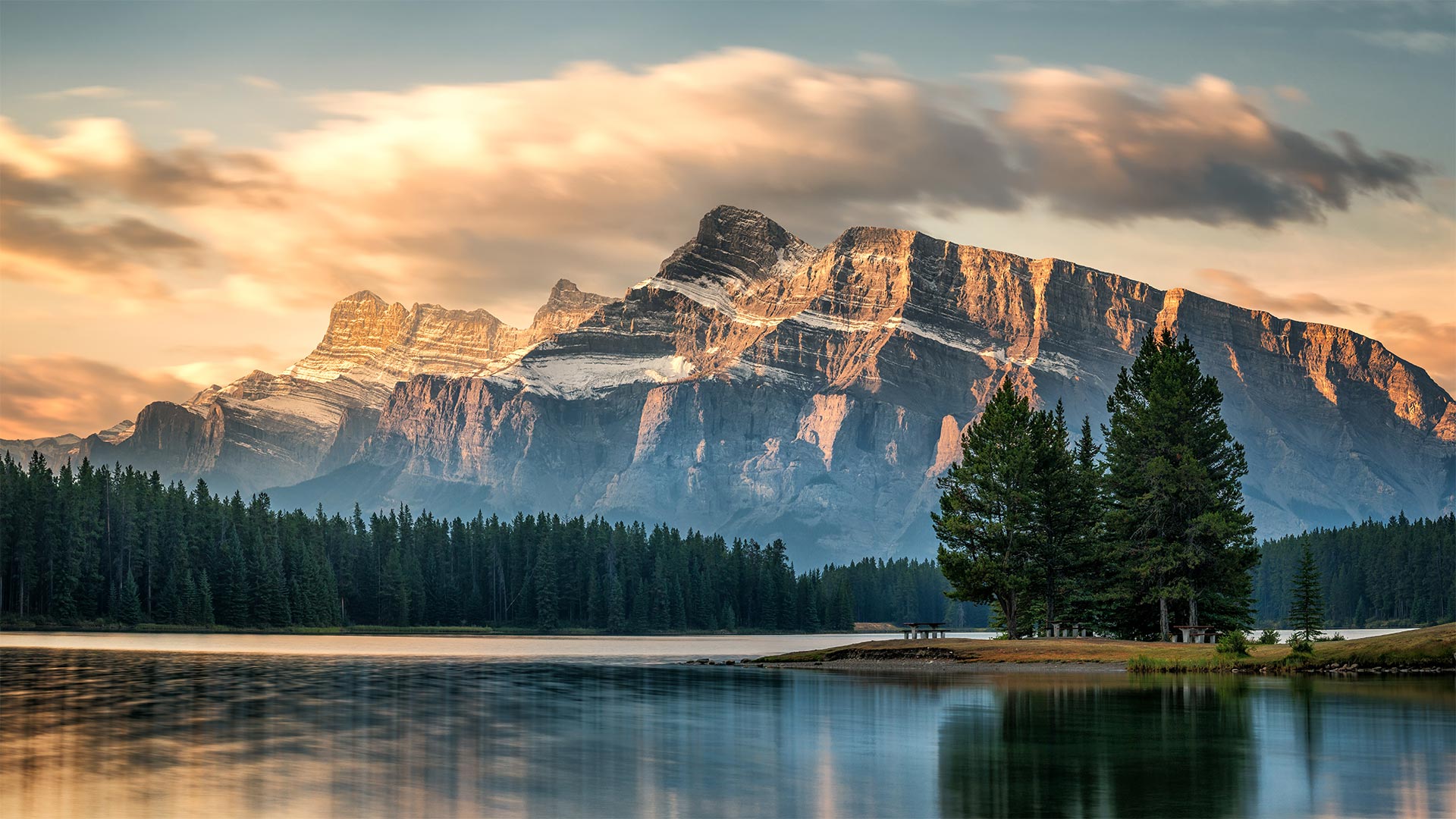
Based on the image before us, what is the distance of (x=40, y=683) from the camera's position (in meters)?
67.3

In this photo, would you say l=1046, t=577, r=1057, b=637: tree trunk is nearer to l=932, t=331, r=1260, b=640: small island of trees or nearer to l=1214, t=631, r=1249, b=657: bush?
l=932, t=331, r=1260, b=640: small island of trees

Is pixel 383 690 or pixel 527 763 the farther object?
pixel 383 690

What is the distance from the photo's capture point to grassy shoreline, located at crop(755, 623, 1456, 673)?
238 feet

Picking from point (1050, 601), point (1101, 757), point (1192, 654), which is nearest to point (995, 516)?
point (1050, 601)

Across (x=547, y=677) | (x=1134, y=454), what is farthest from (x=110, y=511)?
(x=1134, y=454)

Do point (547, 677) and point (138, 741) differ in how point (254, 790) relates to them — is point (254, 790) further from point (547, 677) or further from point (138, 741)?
point (547, 677)

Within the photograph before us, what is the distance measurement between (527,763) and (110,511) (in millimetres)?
174738

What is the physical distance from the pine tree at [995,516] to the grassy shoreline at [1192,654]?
5087mm

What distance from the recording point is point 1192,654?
77.5m

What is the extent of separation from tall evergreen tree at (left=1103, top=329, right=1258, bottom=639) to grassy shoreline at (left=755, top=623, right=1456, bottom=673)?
A: 7.53 metres

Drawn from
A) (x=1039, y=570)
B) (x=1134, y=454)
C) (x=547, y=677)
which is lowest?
(x=547, y=677)

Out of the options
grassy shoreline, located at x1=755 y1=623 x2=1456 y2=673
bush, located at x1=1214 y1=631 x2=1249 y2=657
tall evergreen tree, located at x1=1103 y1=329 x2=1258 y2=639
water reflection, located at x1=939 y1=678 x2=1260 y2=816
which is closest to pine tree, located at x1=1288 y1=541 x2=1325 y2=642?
tall evergreen tree, located at x1=1103 y1=329 x2=1258 y2=639

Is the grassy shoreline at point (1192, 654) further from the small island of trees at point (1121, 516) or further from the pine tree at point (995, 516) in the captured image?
→ the small island of trees at point (1121, 516)

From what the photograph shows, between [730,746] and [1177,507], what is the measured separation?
56.6 metres
